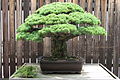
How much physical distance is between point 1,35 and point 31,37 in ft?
2.74

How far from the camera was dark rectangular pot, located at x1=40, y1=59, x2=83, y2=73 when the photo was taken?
85.1 inches

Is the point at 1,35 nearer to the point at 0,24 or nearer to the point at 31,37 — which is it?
the point at 0,24

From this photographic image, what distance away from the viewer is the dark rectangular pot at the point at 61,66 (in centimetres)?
216

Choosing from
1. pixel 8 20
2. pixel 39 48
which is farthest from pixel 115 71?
pixel 8 20

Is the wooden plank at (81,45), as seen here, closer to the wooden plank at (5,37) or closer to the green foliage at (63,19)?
the green foliage at (63,19)

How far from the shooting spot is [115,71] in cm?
289

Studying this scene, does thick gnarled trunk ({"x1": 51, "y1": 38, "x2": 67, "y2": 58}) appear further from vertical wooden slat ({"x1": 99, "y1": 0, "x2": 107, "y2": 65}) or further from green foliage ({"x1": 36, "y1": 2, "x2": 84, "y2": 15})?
vertical wooden slat ({"x1": 99, "y1": 0, "x2": 107, "y2": 65})

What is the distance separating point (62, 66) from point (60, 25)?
1.35 feet

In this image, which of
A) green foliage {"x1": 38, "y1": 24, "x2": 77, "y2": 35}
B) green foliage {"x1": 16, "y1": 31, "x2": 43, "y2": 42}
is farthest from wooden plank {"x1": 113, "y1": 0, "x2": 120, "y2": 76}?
green foliage {"x1": 16, "y1": 31, "x2": 43, "y2": 42}

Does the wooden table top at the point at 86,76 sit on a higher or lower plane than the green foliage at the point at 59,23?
lower

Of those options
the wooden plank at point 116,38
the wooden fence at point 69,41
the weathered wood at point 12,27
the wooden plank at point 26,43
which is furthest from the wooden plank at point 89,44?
the weathered wood at point 12,27

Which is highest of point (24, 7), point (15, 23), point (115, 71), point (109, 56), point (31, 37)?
point (24, 7)


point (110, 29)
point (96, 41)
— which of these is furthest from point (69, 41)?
point (110, 29)

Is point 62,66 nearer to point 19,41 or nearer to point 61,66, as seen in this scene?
point 61,66
